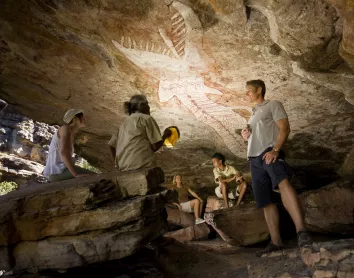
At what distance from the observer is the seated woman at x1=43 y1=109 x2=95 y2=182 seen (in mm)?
3547

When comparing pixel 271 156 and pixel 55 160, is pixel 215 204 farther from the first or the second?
pixel 271 156

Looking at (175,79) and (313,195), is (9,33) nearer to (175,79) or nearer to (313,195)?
(175,79)

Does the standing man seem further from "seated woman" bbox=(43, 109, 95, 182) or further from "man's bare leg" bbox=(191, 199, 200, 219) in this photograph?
→ "man's bare leg" bbox=(191, 199, 200, 219)

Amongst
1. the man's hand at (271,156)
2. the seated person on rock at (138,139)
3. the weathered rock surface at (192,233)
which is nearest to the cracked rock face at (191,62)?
the seated person on rock at (138,139)

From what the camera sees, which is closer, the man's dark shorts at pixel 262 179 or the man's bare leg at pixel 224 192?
the man's dark shorts at pixel 262 179

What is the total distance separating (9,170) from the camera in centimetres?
1712

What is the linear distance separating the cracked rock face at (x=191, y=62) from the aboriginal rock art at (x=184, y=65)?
2 centimetres

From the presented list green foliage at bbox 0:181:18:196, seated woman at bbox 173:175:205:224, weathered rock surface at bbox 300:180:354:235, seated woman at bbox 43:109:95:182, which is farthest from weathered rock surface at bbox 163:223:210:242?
green foliage at bbox 0:181:18:196

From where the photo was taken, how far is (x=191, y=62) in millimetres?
4090

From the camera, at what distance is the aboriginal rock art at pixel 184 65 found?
3545mm

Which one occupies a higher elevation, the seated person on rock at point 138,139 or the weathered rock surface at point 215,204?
the seated person on rock at point 138,139

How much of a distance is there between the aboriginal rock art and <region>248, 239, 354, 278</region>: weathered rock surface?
276 centimetres

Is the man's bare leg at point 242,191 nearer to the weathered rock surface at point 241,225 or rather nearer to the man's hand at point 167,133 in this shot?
the weathered rock surface at point 241,225

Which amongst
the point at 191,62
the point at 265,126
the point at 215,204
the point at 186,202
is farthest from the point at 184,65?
the point at 215,204
